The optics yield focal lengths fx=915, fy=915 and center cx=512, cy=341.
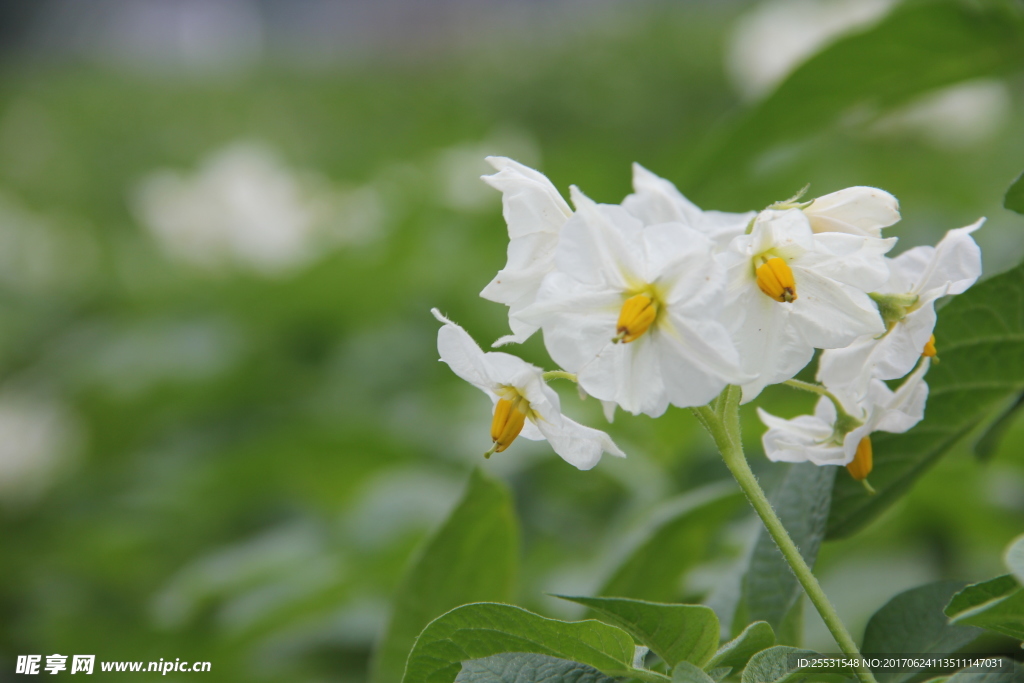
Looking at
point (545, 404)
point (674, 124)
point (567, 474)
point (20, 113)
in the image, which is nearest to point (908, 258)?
point (545, 404)

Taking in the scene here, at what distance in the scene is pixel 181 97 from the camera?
5.87 meters

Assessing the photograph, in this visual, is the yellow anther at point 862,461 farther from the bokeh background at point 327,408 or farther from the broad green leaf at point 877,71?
the broad green leaf at point 877,71

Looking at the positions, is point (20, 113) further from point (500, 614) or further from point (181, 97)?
point (500, 614)

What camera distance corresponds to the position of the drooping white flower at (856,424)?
42 cm

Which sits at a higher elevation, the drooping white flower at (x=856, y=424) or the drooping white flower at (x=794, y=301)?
the drooping white flower at (x=794, y=301)

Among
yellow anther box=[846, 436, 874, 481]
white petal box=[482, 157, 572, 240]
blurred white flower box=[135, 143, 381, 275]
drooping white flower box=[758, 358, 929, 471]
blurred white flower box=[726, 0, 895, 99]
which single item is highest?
blurred white flower box=[726, 0, 895, 99]

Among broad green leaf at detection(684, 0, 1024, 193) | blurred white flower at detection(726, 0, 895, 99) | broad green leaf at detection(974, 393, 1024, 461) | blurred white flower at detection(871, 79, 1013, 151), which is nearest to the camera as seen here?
broad green leaf at detection(974, 393, 1024, 461)

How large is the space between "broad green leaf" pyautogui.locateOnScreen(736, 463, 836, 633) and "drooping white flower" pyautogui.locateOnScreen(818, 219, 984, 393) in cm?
9

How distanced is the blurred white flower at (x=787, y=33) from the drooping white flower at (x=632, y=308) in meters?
1.66

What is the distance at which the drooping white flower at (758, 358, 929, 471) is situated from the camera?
424 mm

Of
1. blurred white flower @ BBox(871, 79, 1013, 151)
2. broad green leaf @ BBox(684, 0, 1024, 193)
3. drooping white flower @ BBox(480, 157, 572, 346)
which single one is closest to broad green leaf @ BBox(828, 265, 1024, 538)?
drooping white flower @ BBox(480, 157, 572, 346)

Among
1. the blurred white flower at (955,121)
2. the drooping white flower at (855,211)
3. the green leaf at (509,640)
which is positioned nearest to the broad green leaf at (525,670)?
the green leaf at (509,640)

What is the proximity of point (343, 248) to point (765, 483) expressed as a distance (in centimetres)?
121

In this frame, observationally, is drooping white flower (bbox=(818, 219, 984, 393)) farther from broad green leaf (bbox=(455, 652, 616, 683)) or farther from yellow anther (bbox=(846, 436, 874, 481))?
broad green leaf (bbox=(455, 652, 616, 683))
